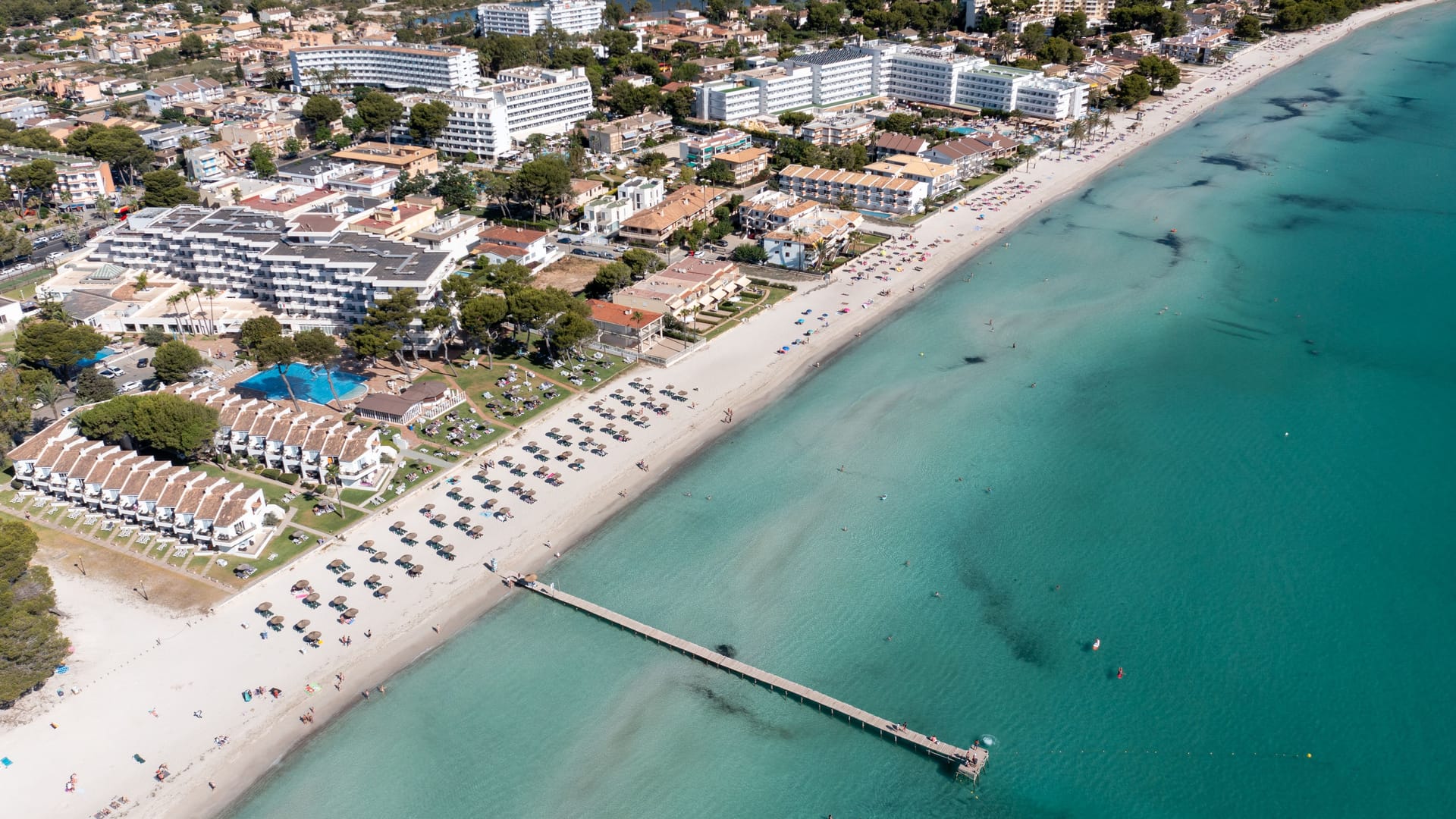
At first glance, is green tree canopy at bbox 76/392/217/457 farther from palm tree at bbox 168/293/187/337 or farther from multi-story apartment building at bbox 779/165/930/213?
multi-story apartment building at bbox 779/165/930/213

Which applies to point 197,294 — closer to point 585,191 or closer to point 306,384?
point 306,384

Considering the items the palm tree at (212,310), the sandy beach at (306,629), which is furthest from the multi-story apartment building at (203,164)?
the sandy beach at (306,629)

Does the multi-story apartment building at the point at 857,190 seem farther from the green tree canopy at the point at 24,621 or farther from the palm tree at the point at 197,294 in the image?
the green tree canopy at the point at 24,621

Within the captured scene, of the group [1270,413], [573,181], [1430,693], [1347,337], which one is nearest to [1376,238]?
[1347,337]

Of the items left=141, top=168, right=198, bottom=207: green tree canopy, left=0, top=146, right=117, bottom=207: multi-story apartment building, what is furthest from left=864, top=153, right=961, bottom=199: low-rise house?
left=0, top=146, right=117, bottom=207: multi-story apartment building

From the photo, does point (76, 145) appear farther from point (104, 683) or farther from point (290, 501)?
point (104, 683)

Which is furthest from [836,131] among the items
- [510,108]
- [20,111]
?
[20,111]
